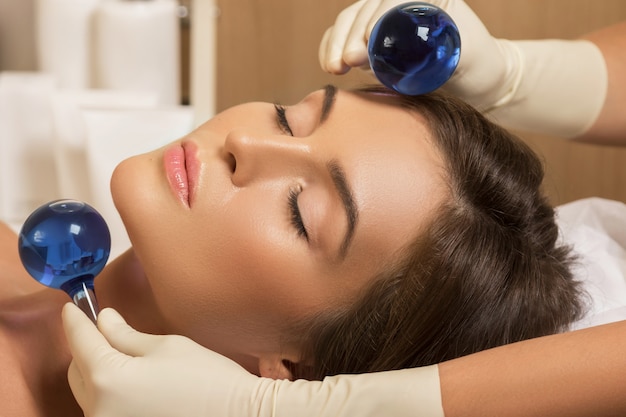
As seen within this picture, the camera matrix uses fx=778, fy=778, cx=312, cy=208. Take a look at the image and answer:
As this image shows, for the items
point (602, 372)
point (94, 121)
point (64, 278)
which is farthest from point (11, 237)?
point (602, 372)

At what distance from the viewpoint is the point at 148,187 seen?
112 cm

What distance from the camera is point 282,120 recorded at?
3.90ft

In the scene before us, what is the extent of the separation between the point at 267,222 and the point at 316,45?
149 cm

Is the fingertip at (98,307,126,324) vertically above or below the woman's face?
below

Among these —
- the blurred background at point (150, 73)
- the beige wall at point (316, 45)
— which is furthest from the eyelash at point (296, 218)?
the beige wall at point (316, 45)

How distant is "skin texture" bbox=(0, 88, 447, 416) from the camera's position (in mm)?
1078

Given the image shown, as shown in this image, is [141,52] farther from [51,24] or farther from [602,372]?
[602,372]

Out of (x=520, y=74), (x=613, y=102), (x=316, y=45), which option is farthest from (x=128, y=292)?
(x=316, y=45)

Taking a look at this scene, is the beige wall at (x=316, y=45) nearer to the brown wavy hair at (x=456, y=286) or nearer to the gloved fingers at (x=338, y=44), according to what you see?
the gloved fingers at (x=338, y=44)

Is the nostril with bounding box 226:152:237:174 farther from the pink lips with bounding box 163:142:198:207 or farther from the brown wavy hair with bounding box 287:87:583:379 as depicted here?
the brown wavy hair with bounding box 287:87:583:379

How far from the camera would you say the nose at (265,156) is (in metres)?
1.09

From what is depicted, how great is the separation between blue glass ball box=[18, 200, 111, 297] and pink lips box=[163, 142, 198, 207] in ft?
0.41

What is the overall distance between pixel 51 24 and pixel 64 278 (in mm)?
1294

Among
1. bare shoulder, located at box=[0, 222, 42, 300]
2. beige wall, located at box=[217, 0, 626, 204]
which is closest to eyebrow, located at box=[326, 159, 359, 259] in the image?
bare shoulder, located at box=[0, 222, 42, 300]
